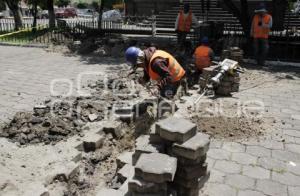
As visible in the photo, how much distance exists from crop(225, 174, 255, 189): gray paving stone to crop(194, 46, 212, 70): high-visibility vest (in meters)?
5.03

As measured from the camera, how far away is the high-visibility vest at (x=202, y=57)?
8.99 metres

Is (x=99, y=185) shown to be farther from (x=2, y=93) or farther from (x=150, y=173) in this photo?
(x=2, y=93)

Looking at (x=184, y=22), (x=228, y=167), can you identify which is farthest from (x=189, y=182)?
(x=184, y=22)

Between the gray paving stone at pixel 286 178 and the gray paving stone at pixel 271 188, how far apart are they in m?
0.11

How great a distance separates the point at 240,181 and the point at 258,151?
3.25 feet

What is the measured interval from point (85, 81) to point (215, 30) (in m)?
6.63

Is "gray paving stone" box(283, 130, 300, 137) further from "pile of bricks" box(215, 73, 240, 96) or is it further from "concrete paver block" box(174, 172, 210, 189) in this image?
"concrete paver block" box(174, 172, 210, 189)

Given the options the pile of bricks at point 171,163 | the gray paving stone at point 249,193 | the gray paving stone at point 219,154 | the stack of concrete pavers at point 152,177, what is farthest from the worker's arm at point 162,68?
the stack of concrete pavers at point 152,177

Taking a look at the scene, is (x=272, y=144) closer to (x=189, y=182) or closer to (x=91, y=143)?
(x=189, y=182)

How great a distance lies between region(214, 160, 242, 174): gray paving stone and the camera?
459cm

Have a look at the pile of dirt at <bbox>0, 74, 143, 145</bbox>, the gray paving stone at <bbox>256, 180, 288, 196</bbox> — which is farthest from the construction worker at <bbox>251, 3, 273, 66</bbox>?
the gray paving stone at <bbox>256, 180, 288, 196</bbox>

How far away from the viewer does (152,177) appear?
3225 mm

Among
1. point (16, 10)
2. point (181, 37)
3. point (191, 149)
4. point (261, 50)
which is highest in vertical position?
point (16, 10)

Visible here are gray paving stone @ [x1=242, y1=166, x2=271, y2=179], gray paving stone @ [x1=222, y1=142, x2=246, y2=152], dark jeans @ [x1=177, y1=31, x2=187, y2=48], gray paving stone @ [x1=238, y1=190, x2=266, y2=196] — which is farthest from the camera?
dark jeans @ [x1=177, y1=31, x2=187, y2=48]
